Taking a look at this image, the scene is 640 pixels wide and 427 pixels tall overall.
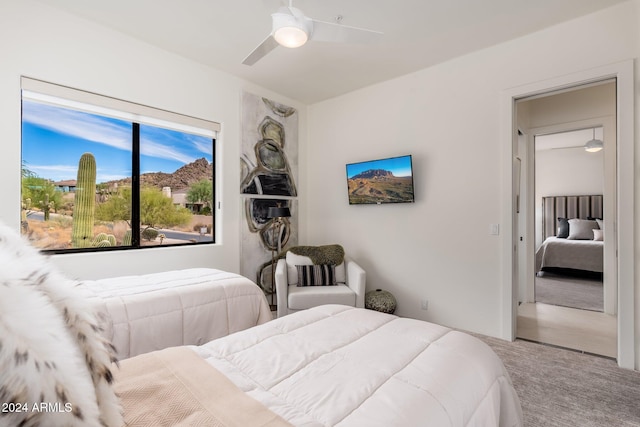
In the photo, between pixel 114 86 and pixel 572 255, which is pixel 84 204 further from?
pixel 572 255

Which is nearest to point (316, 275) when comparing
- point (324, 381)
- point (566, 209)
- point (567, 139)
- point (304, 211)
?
point (304, 211)

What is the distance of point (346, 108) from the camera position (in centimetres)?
423

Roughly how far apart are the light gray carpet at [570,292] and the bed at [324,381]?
387cm

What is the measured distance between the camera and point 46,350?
510 millimetres

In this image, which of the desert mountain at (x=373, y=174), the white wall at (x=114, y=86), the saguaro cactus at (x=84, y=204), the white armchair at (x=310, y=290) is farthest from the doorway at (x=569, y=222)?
the saguaro cactus at (x=84, y=204)

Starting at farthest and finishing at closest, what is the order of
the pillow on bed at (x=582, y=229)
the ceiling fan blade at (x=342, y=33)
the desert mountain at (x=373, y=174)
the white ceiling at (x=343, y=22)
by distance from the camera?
the pillow on bed at (x=582, y=229)
the desert mountain at (x=373, y=174)
the white ceiling at (x=343, y=22)
the ceiling fan blade at (x=342, y=33)

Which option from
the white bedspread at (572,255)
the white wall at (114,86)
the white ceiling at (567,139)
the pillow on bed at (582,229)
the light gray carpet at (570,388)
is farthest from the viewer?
the pillow on bed at (582,229)

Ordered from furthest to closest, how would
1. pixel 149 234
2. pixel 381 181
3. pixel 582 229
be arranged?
1. pixel 582 229
2. pixel 381 181
3. pixel 149 234

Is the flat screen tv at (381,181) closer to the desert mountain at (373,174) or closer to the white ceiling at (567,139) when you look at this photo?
the desert mountain at (373,174)

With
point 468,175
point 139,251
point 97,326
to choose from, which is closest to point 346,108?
point 468,175

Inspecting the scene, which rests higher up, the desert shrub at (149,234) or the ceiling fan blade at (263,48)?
the ceiling fan blade at (263,48)

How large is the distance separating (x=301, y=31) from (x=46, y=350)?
195cm

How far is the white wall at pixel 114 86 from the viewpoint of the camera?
236 cm

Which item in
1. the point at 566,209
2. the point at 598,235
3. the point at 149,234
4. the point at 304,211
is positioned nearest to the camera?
the point at 149,234
